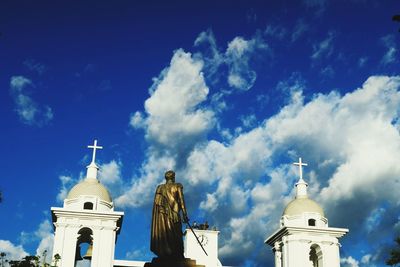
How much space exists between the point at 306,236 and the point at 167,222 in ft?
70.6

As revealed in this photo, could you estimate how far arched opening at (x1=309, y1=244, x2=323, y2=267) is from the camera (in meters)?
33.9

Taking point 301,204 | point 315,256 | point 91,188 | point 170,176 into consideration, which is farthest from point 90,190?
point 170,176

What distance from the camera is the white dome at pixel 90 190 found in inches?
1272

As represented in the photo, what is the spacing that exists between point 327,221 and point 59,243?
49.6 feet

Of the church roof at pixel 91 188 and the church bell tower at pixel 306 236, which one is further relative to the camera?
the church bell tower at pixel 306 236

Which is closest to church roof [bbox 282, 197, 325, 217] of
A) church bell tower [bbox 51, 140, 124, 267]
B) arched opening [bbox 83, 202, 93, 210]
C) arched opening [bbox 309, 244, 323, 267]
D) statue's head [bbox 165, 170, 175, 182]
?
arched opening [bbox 309, 244, 323, 267]

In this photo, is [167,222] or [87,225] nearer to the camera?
[167,222]

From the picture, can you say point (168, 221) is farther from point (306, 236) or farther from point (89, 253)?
point (306, 236)

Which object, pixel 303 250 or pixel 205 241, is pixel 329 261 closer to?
pixel 303 250

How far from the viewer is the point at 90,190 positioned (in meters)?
32.4

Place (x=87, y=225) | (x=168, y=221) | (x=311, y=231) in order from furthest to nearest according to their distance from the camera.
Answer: (x=311, y=231)
(x=87, y=225)
(x=168, y=221)

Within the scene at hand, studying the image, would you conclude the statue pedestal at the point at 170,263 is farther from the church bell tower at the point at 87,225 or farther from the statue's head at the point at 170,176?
the church bell tower at the point at 87,225

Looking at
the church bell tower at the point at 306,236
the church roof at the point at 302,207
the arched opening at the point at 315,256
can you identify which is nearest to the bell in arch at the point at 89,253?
the church bell tower at the point at 306,236

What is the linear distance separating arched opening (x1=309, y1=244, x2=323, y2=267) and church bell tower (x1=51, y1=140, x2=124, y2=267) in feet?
36.8
